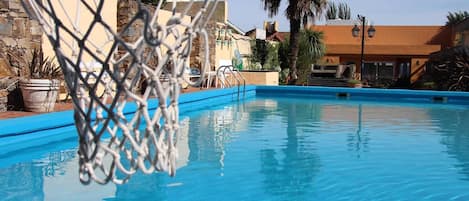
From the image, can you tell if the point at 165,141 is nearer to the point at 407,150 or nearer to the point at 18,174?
the point at 18,174

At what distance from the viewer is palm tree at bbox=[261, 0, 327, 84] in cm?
2108

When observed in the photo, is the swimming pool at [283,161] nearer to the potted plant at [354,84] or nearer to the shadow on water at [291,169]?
the shadow on water at [291,169]

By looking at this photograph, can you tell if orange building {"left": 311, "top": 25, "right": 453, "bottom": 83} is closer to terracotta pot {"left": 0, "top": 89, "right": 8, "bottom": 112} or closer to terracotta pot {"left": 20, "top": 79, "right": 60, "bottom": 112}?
terracotta pot {"left": 20, "top": 79, "right": 60, "bottom": 112}

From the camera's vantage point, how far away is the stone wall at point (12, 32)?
904 cm

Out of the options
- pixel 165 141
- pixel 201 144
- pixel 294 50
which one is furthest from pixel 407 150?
pixel 294 50

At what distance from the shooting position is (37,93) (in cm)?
877

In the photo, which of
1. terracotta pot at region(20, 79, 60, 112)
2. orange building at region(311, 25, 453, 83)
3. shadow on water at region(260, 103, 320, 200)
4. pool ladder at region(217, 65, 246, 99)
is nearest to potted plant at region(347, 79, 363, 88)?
pool ladder at region(217, 65, 246, 99)

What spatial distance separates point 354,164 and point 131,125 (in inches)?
185

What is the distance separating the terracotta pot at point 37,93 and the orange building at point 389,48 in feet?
64.4

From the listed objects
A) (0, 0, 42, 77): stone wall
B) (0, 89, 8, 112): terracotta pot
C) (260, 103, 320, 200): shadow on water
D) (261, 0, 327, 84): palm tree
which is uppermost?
(261, 0, 327, 84): palm tree

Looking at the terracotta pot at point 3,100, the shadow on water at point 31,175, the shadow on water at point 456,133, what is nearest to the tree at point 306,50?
the shadow on water at point 456,133

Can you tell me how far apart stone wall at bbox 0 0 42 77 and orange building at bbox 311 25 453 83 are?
1936 cm

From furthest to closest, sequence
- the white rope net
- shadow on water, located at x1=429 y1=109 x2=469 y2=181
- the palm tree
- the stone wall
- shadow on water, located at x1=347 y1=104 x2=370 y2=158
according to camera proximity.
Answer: the palm tree
the stone wall
shadow on water, located at x1=347 y1=104 x2=370 y2=158
shadow on water, located at x1=429 y1=109 x2=469 y2=181
the white rope net

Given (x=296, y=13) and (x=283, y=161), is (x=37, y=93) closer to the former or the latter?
(x=283, y=161)
